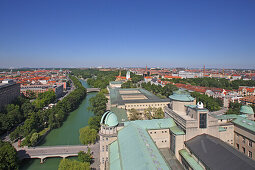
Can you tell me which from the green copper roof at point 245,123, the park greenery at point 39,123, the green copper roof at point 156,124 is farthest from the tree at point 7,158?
the green copper roof at point 245,123

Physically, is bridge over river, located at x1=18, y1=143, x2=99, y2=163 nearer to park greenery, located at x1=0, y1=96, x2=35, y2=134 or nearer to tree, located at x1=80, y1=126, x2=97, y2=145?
tree, located at x1=80, y1=126, x2=97, y2=145

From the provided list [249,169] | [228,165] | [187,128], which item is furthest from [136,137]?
[249,169]

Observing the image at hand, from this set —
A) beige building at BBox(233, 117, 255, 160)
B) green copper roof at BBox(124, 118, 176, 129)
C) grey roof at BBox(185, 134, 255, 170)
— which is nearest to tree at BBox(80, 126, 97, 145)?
green copper roof at BBox(124, 118, 176, 129)

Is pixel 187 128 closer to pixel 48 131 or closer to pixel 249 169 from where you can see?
pixel 249 169

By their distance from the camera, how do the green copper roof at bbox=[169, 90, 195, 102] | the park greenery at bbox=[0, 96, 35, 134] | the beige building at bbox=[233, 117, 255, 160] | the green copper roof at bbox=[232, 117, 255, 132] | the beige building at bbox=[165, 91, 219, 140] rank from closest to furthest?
the beige building at bbox=[165, 91, 219, 140] → the beige building at bbox=[233, 117, 255, 160] → the green copper roof at bbox=[232, 117, 255, 132] → the green copper roof at bbox=[169, 90, 195, 102] → the park greenery at bbox=[0, 96, 35, 134]

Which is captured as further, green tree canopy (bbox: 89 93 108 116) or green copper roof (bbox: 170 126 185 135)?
green tree canopy (bbox: 89 93 108 116)

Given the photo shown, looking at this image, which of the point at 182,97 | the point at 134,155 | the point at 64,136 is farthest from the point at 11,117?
the point at 182,97
